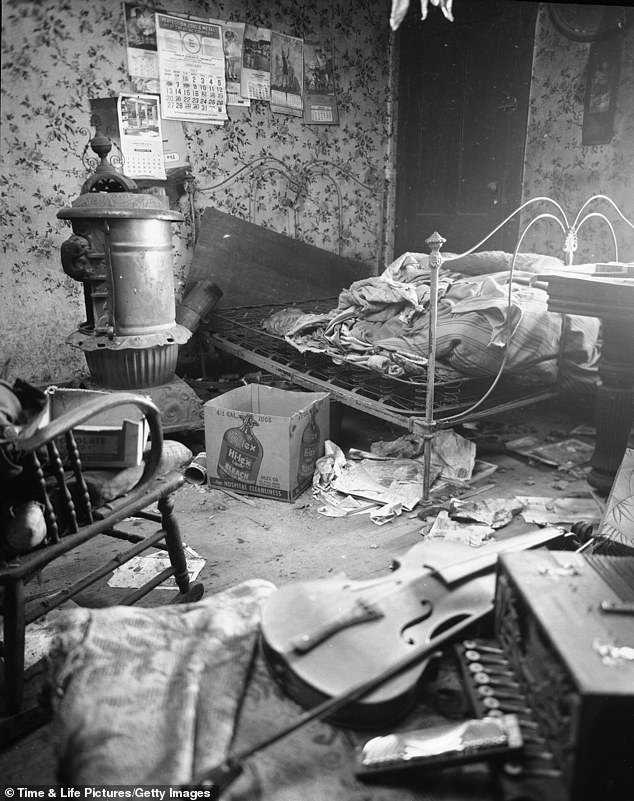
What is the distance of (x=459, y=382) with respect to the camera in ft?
9.53

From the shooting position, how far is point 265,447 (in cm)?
275

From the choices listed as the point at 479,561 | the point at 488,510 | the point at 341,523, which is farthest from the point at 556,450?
the point at 479,561

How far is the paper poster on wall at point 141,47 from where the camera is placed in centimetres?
343

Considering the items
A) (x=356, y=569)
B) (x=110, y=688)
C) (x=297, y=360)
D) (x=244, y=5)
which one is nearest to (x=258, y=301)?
(x=297, y=360)

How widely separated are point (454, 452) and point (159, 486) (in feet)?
5.43

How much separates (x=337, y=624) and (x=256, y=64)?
4.48m

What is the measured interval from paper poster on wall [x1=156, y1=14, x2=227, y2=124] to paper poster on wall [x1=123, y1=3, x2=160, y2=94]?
0.14 meters

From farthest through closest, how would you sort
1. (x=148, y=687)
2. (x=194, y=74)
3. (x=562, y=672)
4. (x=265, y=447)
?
(x=194, y=74), (x=265, y=447), (x=148, y=687), (x=562, y=672)

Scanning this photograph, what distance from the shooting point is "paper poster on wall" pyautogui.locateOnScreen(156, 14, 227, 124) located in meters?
4.17

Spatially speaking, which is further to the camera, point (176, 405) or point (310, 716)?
point (176, 405)

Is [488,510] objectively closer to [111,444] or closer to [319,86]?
[111,444]

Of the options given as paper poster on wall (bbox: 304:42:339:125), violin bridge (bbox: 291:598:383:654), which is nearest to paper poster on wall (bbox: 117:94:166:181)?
paper poster on wall (bbox: 304:42:339:125)

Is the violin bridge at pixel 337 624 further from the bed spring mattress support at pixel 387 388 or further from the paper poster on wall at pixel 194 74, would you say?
the paper poster on wall at pixel 194 74

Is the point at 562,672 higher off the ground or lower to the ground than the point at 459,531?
higher
